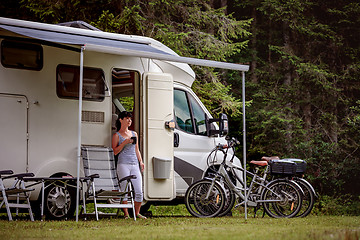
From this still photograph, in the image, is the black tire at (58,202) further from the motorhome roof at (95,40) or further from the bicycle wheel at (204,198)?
the motorhome roof at (95,40)

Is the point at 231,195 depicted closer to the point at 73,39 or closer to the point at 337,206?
the point at 73,39

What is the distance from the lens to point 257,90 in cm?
2272

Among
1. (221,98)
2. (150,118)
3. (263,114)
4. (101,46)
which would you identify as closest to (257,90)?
(263,114)

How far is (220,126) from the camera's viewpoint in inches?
420

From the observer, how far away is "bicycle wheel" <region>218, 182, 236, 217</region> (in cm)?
991

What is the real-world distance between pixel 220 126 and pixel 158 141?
1.20 metres

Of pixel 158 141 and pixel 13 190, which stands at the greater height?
pixel 158 141

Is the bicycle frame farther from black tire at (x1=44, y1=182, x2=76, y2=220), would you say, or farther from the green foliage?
the green foliage

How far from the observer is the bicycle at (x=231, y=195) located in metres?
9.98

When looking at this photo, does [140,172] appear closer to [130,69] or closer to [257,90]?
[130,69]

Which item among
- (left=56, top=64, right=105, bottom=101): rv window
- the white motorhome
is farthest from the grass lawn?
(left=56, top=64, right=105, bottom=101): rv window

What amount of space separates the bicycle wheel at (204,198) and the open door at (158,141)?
0.97ft

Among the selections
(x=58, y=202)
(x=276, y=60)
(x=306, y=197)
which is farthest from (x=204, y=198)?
(x=276, y=60)

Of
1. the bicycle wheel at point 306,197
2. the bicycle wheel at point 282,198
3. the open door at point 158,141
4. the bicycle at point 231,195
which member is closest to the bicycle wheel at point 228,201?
the bicycle at point 231,195
